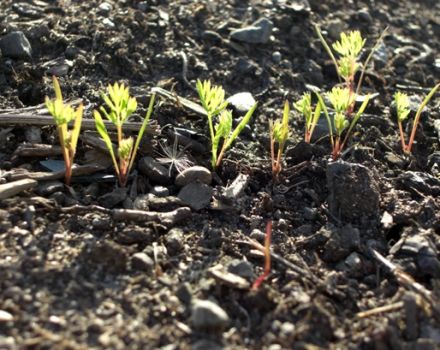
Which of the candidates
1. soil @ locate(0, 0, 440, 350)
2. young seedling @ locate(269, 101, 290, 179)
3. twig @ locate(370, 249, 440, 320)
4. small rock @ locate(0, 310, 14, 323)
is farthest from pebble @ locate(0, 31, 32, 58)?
twig @ locate(370, 249, 440, 320)

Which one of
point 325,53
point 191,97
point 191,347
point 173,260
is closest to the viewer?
point 191,347

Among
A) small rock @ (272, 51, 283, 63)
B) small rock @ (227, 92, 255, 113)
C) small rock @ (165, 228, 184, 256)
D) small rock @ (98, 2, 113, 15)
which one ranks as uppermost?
small rock @ (98, 2, 113, 15)

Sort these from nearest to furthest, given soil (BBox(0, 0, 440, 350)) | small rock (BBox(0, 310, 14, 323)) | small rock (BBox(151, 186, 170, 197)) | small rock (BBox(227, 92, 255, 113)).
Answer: small rock (BBox(0, 310, 14, 323)), soil (BBox(0, 0, 440, 350)), small rock (BBox(151, 186, 170, 197)), small rock (BBox(227, 92, 255, 113))

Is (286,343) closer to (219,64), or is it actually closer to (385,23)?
(219,64)

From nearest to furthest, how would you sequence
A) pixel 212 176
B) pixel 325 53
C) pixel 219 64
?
pixel 212 176
pixel 219 64
pixel 325 53

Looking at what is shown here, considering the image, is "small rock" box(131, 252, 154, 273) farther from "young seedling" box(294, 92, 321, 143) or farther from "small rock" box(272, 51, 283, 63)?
"small rock" box(272, 51, 283, 63)

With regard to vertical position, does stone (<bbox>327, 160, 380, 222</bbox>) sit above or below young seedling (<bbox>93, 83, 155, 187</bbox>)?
below

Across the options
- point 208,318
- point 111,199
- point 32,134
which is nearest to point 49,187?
point 111,199

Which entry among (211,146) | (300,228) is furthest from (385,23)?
(300,228)
